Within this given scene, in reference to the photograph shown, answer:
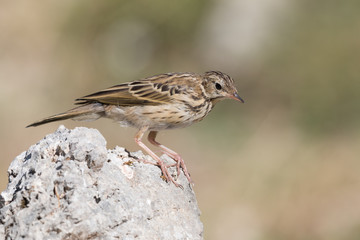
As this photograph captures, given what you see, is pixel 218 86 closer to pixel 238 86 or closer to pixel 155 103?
pixel 155 103

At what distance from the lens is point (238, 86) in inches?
690

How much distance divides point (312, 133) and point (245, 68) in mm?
2933

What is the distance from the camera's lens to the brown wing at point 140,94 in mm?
8414

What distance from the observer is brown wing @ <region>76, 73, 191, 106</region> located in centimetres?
841

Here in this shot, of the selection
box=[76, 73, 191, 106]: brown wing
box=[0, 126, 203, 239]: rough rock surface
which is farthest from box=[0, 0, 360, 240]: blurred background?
box=[0, 126, 203, 239]: rough rock surface

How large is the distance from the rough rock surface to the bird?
2.11 meters

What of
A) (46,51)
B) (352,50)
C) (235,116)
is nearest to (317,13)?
(352,50)

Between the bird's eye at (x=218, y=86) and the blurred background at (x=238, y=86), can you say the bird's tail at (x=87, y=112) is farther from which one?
the blurred background at (x=238, y=86)

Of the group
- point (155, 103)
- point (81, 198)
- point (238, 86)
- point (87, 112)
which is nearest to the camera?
point (81, 198)

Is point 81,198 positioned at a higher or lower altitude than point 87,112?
lower

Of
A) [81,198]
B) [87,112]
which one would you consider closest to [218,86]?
[87,112]

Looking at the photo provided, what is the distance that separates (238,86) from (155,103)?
30.1 ft

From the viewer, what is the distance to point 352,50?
54.5 feet

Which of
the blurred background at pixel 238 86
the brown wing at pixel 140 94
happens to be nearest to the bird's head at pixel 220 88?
the brown wing at pixel 140 94
